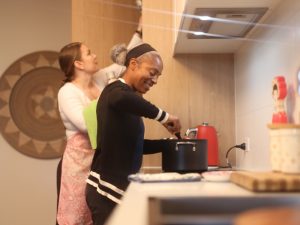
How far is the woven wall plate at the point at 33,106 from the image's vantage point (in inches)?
139

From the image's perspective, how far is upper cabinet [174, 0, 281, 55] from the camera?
1.42 meters

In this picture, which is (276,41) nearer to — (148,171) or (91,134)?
(91,134)

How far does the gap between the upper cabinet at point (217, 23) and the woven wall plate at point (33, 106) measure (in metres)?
1.76

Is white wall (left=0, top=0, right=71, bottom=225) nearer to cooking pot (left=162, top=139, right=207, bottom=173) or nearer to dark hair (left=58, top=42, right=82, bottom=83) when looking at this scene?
dark hair (left=58, top=42, right=82, bottom=83)

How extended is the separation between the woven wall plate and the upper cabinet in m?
1.76

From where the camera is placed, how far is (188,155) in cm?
157

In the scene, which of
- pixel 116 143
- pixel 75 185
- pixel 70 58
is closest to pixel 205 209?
pixel 116 143

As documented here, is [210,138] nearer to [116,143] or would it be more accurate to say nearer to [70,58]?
[116,143]

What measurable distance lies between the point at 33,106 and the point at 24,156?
434 mm

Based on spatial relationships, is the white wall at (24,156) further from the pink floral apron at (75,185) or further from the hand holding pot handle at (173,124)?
the hand holding pot handle at (173,124)

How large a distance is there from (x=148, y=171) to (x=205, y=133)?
0.36 metres

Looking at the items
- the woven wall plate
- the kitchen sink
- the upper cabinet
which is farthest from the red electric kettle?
the woven wall plate

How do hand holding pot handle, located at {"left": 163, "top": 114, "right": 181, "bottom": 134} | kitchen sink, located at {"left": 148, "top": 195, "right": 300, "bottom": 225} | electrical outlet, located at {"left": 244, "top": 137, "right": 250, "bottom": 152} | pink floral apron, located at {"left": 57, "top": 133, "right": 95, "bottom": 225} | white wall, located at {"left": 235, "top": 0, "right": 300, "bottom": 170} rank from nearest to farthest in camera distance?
kitchen sink, located at {"left": 148, "top": 195, "right": 300, "bottom": 225}
white wall, located at {"left": 235, "top": 0, "right": 300, "bottom": 170}
hand holding pot handle, located at {"left": 163, "top": 114, "right": 181, "bottom": 134}
pink floral apron, located at {"left": 57, "top": 133, "right": 95, "bottom": 225}
electrical outlet, located at {"left": 244, "top": 137, "right": 250, "bottom": 152}

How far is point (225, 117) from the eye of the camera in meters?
2.22
